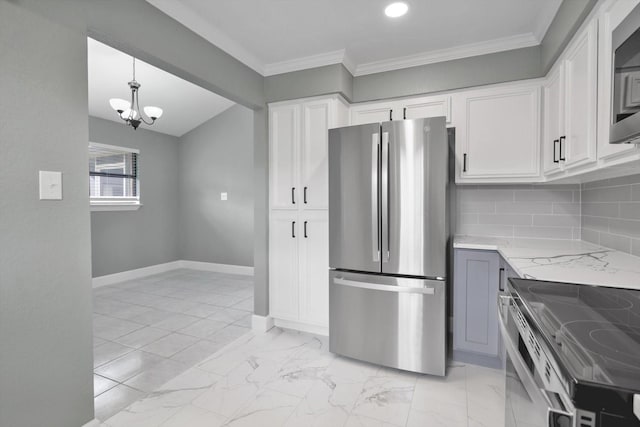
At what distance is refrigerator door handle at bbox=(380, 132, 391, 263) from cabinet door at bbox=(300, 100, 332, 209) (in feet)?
2.09

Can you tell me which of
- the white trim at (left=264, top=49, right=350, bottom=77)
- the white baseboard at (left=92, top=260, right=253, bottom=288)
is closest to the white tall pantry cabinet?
the white trim at (left=264, top=49, right=350, bottom=77)

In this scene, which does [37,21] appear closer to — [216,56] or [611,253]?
[216,56]

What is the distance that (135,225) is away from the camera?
5.05 meters

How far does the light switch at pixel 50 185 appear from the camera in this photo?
1.44 metres

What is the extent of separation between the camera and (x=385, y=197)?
225 centimetres

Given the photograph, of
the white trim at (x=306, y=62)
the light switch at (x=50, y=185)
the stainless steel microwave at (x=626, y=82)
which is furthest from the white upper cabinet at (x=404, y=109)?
the light switch at (x=50, y=185)

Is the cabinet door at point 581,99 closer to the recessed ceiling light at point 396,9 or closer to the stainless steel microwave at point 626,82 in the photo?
the stainless steel microwave at point 626,82

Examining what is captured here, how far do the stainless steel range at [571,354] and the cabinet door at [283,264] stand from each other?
1.91m

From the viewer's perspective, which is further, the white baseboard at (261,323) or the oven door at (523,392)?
the white baseboard at (261,323)

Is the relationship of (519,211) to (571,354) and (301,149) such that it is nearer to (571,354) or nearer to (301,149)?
(301,149)

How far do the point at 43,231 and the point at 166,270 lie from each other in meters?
4.50

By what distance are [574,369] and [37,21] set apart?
2.25m

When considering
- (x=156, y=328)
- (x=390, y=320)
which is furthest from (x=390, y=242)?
(x=156, y=328)

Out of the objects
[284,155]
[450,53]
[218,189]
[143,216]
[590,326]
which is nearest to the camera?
[590,326]
